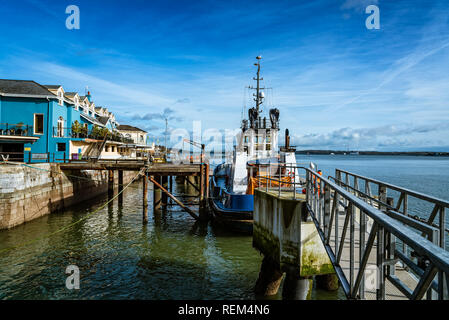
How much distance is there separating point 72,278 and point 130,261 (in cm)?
248

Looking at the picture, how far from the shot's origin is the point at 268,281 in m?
9.51

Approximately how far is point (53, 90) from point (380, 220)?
36.7 meters

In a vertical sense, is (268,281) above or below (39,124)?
below

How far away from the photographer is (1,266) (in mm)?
11797

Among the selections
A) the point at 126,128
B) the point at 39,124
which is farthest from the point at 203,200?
the point at 126,128

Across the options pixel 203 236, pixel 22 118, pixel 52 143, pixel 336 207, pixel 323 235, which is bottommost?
pixel 203 236

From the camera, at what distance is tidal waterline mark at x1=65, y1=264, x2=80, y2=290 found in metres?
10.5

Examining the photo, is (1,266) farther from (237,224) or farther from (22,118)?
(22,118)

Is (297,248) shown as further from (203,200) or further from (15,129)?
(15,129)

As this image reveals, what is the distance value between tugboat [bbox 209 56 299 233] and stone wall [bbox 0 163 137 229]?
39.8 ft

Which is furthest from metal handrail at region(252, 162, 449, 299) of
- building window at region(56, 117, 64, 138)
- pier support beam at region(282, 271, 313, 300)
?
building window at region(56, 117, 64, 138)

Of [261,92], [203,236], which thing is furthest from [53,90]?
[203,236]

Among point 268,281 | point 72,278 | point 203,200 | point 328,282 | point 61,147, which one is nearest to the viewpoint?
point 268,281

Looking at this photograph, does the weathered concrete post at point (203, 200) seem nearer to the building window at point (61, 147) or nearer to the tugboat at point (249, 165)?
the tugboat at point (249, 165)
